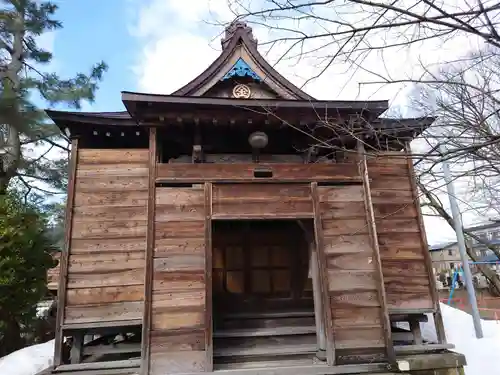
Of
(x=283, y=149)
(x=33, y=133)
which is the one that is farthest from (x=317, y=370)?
(x=33, y=133)

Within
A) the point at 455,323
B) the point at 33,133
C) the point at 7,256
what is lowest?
the point at 455,323

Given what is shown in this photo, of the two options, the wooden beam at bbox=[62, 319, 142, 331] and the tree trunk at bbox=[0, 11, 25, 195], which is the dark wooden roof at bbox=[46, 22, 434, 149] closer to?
the tree trunk at bbox=[0, 11, 25, 195]

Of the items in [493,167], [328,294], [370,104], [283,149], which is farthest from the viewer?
Answer: [283,149]

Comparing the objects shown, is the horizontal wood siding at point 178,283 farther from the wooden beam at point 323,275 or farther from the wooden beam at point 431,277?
the wooden beam at point 431,277

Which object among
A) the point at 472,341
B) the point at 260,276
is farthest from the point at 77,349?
the point at 472,341

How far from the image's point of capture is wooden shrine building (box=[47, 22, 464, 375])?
17.9 ft

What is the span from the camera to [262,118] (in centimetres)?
617

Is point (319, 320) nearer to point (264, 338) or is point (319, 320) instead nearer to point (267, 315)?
point (264, 338)

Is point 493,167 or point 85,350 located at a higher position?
point 493,167

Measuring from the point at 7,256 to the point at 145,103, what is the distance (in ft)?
16.2

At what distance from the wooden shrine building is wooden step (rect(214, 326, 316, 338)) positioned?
0.09 ft

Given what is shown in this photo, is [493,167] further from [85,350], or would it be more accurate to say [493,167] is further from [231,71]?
[85,350]

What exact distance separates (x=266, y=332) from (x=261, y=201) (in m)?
2.79

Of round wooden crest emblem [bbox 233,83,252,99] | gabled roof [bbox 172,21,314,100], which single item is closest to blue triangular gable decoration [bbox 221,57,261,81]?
gabled roof [bbox 172,21,314,100]
